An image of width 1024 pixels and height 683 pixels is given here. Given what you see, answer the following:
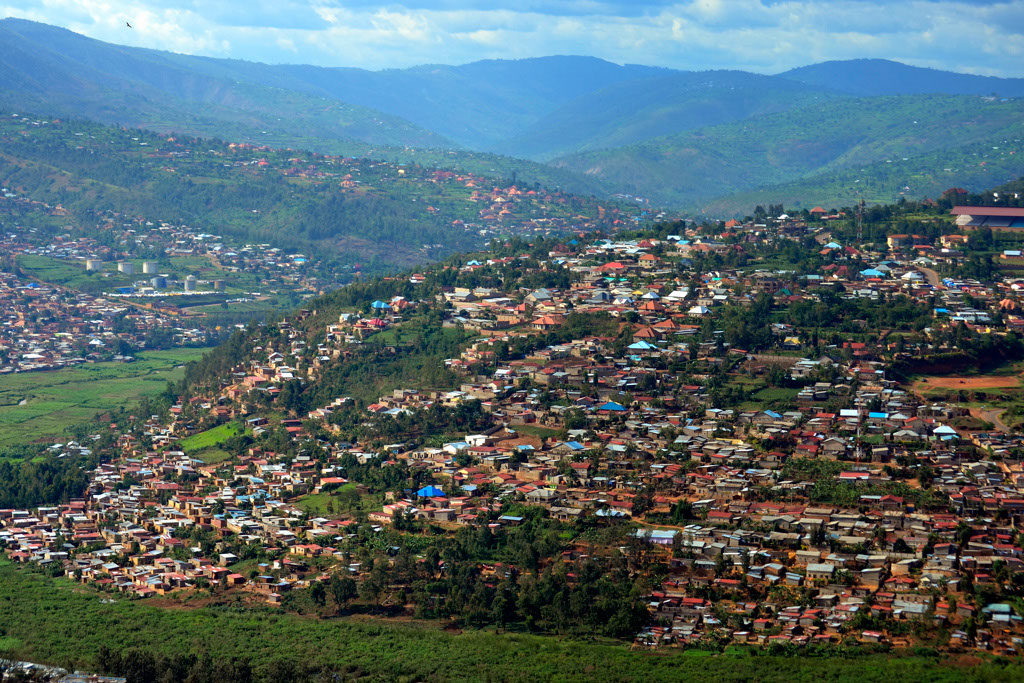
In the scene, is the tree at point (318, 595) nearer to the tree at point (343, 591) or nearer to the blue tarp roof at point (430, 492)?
the tree at point (343, 591)

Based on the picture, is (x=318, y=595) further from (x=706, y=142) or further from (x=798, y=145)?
(x=706, y=142)

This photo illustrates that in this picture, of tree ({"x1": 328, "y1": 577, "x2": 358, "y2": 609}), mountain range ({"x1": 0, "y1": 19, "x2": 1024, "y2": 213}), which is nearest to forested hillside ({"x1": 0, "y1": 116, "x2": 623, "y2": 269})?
mountain range ({"x1": 0, "y1": 19, "x2": 1024, "y2": 213})

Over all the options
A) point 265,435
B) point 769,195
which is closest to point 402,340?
point 265,435

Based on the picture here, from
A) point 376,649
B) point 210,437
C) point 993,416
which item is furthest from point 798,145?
Result: point 376,649

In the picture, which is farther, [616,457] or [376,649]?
[616,457]

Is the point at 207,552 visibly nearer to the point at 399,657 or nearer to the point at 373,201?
the point at 399,657

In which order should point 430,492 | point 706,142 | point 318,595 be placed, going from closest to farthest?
1. point 318,595
2. point 430,492
3. point 706,142
